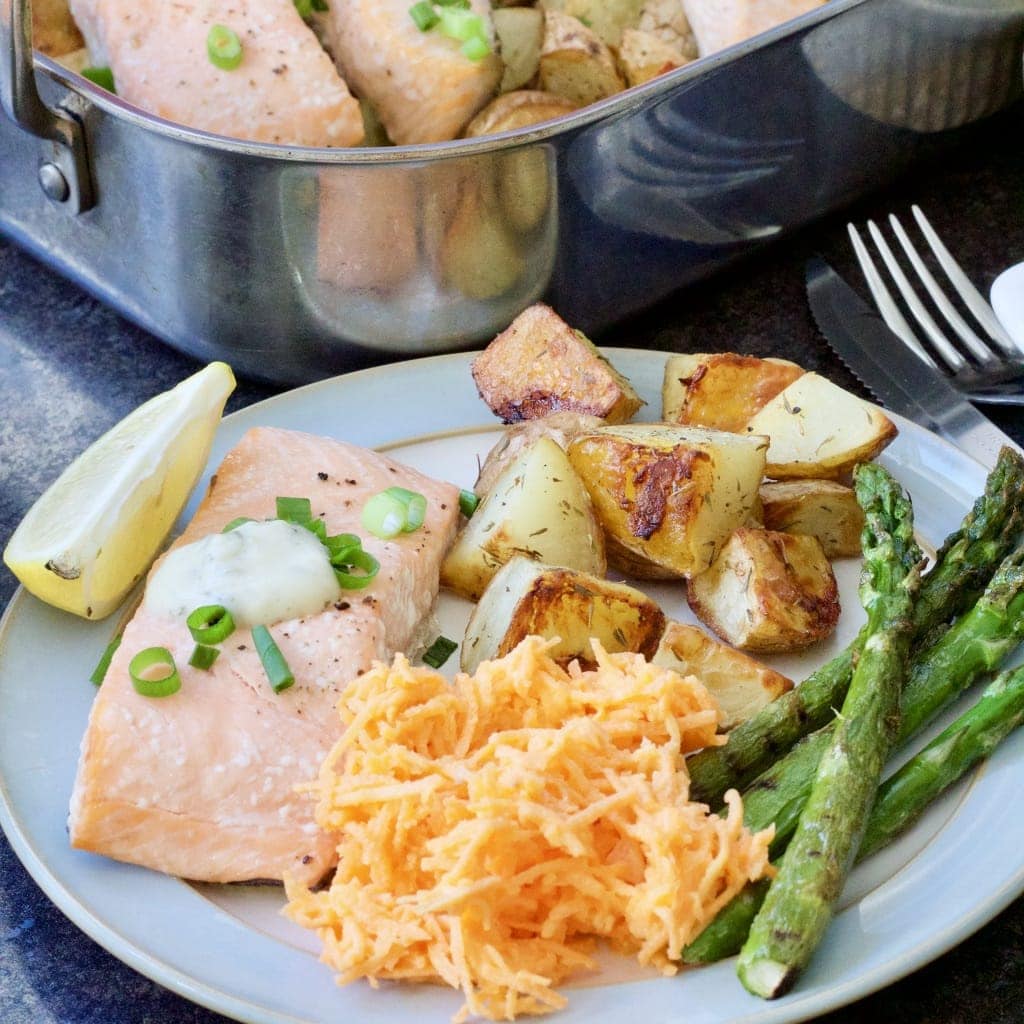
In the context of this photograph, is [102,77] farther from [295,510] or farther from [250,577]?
[250,577]

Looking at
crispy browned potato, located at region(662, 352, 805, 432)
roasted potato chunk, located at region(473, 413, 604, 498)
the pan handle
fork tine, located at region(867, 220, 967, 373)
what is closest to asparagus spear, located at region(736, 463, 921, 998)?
crispy browned potato, located at region(662, 352, 805, 432)

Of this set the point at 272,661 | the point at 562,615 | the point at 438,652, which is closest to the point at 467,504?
the point at 438,652

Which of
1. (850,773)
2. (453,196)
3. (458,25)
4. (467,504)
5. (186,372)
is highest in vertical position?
(458,25)

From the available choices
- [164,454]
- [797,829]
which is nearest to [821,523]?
[797,829]

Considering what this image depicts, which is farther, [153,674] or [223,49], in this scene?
[223,49]

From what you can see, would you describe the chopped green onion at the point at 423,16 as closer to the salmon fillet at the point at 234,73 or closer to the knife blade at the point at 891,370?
the salmon fillet at the point at 234,73

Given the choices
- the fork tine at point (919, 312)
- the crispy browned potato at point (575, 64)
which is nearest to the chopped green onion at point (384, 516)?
the crispy browned potato at point (575, 64)
